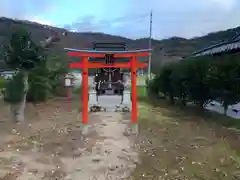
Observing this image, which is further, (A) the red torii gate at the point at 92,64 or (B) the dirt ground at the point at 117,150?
(A) the red torii gate at the point at 92,64

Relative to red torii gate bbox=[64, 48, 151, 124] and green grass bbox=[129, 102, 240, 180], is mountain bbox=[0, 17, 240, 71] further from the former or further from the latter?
red torii gate bbox=[64, 48, 151, 124]

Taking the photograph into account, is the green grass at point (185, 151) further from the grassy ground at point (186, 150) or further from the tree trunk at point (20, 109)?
the tree trunk at point (20, 109)

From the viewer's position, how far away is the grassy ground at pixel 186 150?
7.00 metres

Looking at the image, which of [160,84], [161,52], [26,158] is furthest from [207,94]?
[161,52]

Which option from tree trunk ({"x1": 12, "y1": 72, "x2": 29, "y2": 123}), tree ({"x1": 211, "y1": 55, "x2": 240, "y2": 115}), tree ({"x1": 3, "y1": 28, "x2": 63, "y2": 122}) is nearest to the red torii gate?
tree ({"x1": 3, "y1": 28, "x2": 63, "y2": 122})

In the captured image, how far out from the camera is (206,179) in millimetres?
6637

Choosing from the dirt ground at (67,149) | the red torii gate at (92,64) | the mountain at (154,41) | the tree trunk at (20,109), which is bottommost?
the dirt ground at (67,149)

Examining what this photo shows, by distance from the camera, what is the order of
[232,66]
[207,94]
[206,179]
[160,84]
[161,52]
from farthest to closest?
1. [161,52]
2. [160,84]
3. [207,94]
4. [232,66]
5. [206,179]

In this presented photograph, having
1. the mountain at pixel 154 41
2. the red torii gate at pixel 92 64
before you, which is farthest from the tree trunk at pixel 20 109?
the mountain at pixel 154 41

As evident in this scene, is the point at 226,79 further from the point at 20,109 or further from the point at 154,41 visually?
the point at 154,41

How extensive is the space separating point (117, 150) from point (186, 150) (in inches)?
65.7

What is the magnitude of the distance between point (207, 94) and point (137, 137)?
4978 mm

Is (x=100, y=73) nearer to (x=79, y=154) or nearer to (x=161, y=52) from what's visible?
(x=79, y=154)

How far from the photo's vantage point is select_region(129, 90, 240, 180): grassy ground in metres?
7.00
